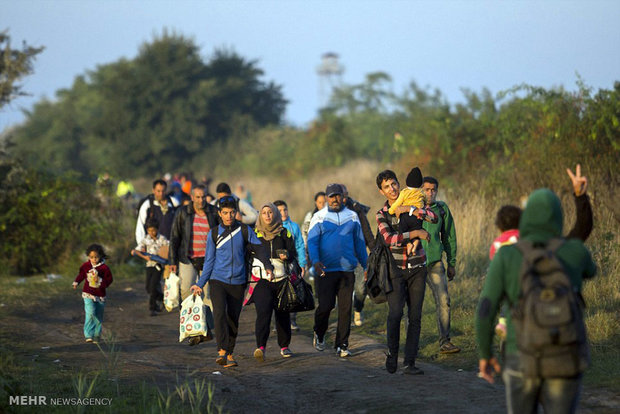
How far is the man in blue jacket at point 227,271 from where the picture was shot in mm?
9922

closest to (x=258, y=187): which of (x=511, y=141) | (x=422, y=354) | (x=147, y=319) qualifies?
(x=511, y=141)

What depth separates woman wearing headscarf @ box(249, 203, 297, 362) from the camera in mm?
10094

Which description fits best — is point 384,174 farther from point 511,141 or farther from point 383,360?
point 511,141

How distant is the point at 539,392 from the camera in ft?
16.0

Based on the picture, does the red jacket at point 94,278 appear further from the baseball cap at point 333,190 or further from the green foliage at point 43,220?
the green foliage at point 43,220

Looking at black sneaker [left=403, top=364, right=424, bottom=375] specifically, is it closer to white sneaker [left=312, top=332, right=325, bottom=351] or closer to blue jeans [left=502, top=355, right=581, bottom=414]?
white sneaker [left=312, top=332, right=325, bottom=351]

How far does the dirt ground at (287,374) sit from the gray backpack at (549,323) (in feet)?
8.57

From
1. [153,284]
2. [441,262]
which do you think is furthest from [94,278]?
[441,262]

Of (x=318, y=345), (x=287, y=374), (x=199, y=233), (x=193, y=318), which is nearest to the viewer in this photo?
(x=287, y=374)

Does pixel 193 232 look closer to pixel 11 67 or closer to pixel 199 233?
pixel 199 233

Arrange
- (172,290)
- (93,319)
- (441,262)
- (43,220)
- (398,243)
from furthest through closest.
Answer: (43,220) → (172,290) → (93,319) → (441,262) → (398,243)

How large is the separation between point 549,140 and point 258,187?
19.6 meters

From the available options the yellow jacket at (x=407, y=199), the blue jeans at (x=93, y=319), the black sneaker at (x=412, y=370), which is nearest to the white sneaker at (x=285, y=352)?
the black sneaker at (x=412, y=370)

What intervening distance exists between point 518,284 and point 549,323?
319 millimetres
